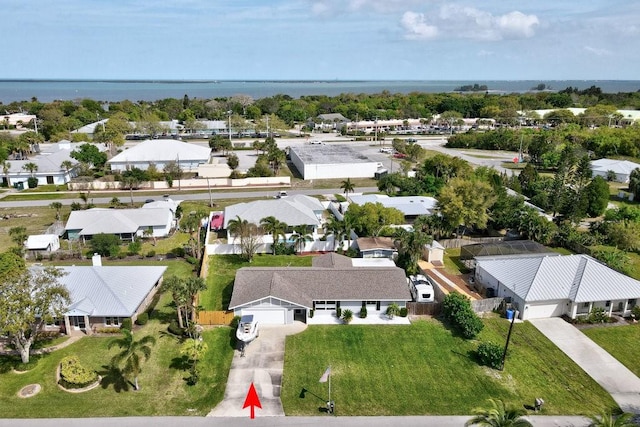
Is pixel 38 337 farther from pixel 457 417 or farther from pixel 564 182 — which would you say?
pixel 564 182

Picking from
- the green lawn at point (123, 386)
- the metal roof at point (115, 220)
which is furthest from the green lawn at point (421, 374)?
the metal roof at point (115, 220)

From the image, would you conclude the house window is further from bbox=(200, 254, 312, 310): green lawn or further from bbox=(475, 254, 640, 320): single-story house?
bbox=(475, 254, 640, 320): single-story house

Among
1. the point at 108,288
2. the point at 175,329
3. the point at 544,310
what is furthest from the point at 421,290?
the point at 108,288

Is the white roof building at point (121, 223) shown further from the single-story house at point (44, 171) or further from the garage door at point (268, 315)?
the single-story house at point (44, 171)

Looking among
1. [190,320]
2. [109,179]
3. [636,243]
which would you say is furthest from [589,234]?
[109,179]

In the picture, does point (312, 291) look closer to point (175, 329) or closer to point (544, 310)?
point (175, 329)

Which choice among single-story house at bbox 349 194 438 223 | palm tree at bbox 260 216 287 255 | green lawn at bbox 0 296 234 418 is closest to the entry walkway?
green lawn at bbox 0 296 234 418
